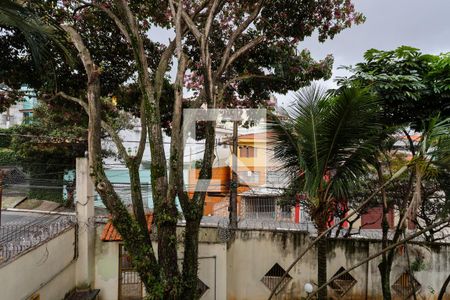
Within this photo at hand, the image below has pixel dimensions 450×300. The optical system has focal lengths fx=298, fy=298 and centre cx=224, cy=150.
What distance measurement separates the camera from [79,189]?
634cm

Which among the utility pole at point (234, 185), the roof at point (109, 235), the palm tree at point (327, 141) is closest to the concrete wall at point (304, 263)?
the utility pole at point (234, 185)

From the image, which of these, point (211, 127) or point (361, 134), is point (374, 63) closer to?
point (361, 134)

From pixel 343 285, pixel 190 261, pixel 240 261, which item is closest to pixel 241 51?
pixel 190 261

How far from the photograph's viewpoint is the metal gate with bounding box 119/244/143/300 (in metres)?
6.85

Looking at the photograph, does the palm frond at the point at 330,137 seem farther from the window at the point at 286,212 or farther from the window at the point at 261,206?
the window at the point at 261,206

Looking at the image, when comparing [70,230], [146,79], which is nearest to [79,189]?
[70,230]

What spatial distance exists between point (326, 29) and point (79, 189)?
6.24m

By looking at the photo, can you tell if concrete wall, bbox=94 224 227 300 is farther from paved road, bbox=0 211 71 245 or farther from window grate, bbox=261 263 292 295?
window grate, bbox=261 263 292 295

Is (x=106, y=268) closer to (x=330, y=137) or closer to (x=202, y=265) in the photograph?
(x=202, y=265)

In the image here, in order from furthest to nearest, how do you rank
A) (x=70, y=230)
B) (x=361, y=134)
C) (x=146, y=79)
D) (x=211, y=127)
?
(x=70, y=230)
(x=211, y=127)
(x=146, y=79)
(x=361, y=134)

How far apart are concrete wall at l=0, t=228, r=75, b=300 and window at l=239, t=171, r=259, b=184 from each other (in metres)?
4.38

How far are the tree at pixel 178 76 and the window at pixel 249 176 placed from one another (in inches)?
99.1

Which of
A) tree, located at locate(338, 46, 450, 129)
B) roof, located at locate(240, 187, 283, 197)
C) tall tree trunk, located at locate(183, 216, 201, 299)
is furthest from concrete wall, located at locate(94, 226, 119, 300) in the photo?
tree, located at locate(338, 46, 450, 129)

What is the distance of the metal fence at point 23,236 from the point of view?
15.2 feet
